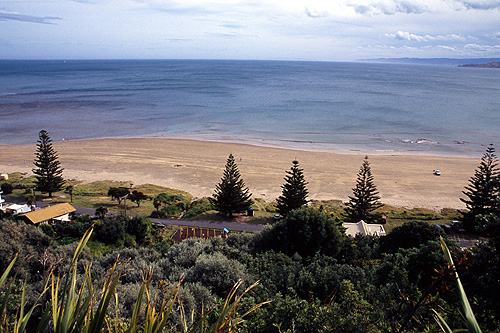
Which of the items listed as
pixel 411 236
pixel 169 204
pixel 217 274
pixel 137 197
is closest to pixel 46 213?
pixel 137 197

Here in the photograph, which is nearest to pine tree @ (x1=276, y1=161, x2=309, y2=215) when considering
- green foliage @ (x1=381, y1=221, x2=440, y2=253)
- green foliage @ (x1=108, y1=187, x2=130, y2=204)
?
green foliage @ (x1=381, y1=221, x2=440, y2=253)

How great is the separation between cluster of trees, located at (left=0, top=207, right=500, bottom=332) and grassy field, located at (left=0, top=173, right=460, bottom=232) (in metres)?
6.29

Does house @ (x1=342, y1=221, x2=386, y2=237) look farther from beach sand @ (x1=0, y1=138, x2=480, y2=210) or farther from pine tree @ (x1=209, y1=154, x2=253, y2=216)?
beach sand @ (x1=0, y1=138, x2=480, y2=210)

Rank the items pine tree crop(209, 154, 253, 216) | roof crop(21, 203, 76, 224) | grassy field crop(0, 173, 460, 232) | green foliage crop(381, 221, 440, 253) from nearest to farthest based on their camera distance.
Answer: green foliage crop(381, 221, 440, 253) < roof crop(21, 203, 76, 224) < grassy field crop(0, 173, 460, 232) < pine tree crop(209, 154, 253, 216)

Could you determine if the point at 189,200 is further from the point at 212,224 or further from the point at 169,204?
the point at 212,224

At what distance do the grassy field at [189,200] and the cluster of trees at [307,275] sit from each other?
6.29m

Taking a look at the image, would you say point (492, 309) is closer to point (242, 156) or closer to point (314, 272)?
point (314, 272)

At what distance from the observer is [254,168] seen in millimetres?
31719

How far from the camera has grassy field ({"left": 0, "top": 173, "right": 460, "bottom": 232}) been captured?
21.1m

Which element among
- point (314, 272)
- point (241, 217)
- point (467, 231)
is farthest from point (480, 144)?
point (314, 272)

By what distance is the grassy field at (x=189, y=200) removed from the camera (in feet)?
69.3

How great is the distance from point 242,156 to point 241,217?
13.9m

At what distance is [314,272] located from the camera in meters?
8.91

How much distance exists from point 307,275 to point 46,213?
1465 centimetres
